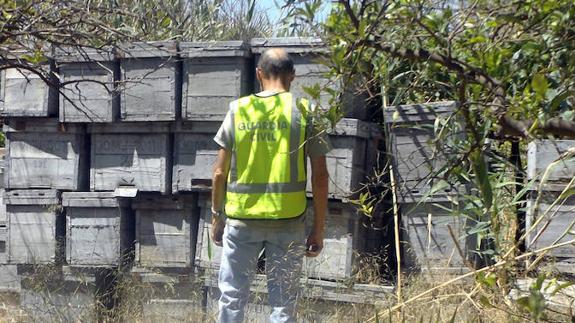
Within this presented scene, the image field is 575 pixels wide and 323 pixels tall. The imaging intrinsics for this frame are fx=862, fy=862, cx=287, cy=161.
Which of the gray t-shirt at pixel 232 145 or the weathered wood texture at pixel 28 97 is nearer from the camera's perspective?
the gray t-shirt at pixel 232 145

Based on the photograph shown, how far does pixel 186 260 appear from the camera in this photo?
562 centimetres

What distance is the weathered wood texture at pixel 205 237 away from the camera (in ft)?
17.9

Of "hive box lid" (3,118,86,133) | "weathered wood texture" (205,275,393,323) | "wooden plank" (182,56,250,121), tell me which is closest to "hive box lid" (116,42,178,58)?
"wooden plank" (182,56,250,121)

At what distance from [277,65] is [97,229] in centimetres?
223

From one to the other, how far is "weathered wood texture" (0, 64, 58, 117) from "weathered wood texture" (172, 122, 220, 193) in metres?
0.93

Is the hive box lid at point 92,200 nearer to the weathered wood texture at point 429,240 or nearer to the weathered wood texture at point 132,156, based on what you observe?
the weathered wood texture at point 132,156

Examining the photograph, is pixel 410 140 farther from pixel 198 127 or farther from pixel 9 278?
pixel 9 278

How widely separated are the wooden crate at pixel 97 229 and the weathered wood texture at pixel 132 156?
105 millimetres

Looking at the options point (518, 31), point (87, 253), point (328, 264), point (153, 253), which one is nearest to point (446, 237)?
point (328, 264)

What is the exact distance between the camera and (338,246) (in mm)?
5312

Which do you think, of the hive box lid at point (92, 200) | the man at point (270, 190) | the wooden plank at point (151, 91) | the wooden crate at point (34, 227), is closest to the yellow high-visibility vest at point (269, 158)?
the man at point (270, 190)

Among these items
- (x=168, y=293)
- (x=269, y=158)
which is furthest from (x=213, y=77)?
(x=269, y=158)

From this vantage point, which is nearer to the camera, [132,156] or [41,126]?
[132,156]

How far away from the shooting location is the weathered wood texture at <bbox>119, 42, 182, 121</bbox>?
18.2ft
